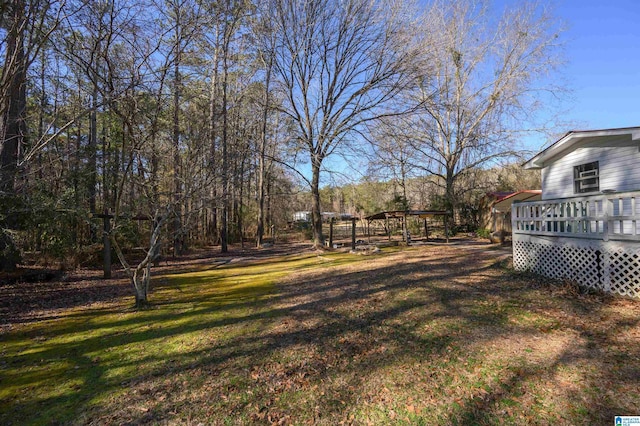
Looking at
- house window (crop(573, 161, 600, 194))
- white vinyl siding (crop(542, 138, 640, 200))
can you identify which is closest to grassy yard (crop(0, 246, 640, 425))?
white vinyl siding (crop(542, 138, 640, 200))

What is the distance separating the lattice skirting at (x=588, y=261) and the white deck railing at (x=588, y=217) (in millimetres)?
143

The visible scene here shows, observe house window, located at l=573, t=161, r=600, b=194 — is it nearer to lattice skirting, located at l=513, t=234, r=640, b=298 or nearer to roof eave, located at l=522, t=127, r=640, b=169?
roof eave, located at l=522, t=127, r=640, b=169

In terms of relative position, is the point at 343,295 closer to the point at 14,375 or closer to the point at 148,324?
the point at 148,324

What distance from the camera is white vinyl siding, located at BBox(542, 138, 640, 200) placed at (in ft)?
25.5

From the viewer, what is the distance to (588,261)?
20.2 ft

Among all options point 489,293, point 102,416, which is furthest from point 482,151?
point 102,416

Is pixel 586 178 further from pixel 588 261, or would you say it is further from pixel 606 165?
pixel 588 261

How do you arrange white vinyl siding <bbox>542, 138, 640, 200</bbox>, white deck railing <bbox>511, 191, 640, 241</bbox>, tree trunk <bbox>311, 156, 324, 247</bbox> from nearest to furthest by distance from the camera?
white deck railing <bbox>511, 191, 640, 241</bbox>
white vinyl siding <bbox>542, 138, 640, 200</bbox>
tree trunk <bbox>311, 156, 324, 247</bbox>

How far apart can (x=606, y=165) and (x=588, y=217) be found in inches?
145

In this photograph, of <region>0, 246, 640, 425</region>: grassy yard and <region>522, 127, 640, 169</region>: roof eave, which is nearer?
<region>0, 246, 640, 425</region>: grassy yard

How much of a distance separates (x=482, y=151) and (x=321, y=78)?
14.3 meters

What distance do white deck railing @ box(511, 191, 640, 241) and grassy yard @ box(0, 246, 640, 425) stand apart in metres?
1.15

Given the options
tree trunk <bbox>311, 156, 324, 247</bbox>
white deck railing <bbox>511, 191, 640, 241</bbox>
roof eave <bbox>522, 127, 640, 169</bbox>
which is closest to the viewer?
white deck railing <bbox>511, 191, 640, 241</bbox>

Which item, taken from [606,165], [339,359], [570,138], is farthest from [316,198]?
[339,359]
